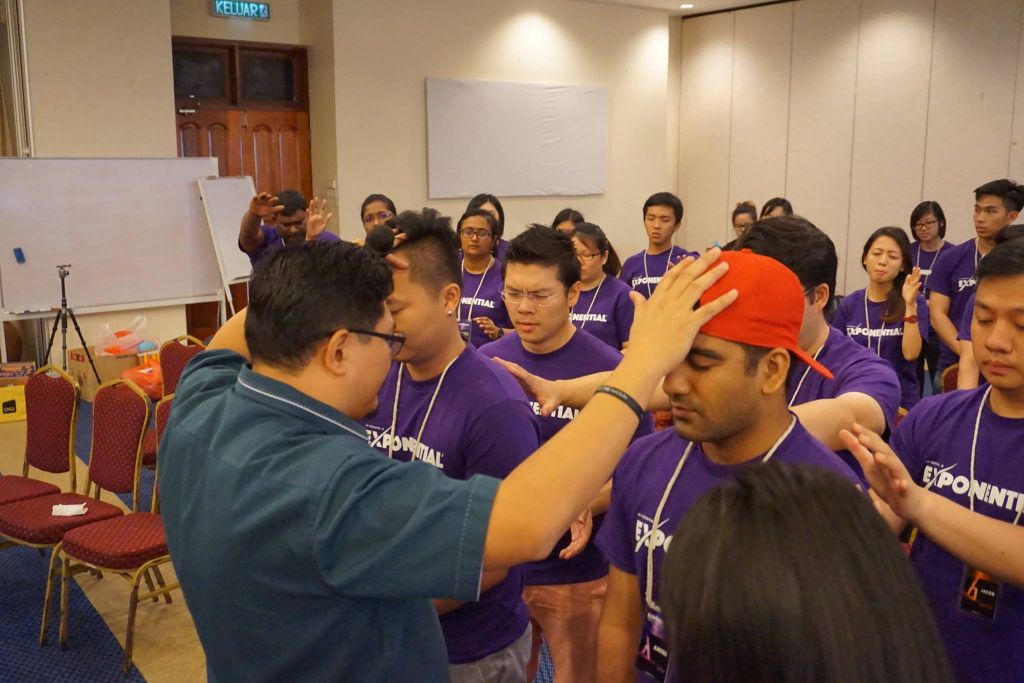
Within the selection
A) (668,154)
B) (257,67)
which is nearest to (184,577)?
(257,67)

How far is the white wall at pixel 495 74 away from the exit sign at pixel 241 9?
2.38ft

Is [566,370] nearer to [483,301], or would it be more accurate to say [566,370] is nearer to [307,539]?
[307,539]

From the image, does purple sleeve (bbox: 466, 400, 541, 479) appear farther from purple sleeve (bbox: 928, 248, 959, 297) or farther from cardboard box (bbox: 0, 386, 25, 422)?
cardboard box (bbox: 0, 386, 25, 422)

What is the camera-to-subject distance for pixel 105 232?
7.44 m

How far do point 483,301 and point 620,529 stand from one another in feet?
10.8

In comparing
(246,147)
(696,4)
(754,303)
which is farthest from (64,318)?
(696,4)

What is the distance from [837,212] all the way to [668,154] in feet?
8.76

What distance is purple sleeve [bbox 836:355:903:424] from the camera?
2133 millimetres

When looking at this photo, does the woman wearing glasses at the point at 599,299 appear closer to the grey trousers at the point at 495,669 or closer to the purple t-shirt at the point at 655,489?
the grey trousers at the point at 495,669

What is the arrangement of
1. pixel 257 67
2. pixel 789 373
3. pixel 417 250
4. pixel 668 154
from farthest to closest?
pixel 668 154 → pixel 257 67 → pixel 417 250 → pixel 789 373

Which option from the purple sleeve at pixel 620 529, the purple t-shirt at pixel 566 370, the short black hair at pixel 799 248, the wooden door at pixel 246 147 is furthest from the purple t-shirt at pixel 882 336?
the wooden door at pixel 246 147

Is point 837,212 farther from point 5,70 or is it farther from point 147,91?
point 5,70

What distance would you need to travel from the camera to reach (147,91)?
7.88m

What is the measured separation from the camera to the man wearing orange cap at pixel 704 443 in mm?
1451
